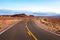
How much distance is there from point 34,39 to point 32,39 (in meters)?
0.17

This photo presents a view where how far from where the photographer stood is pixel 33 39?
17.7 metres

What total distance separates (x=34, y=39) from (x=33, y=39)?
88 mm

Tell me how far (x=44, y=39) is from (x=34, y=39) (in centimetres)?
91

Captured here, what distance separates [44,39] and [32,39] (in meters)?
1.07

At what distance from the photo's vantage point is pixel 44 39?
58.9 feet

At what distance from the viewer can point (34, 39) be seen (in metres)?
17.7

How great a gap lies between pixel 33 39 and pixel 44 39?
1.00m

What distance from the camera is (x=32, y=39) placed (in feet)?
58.2
